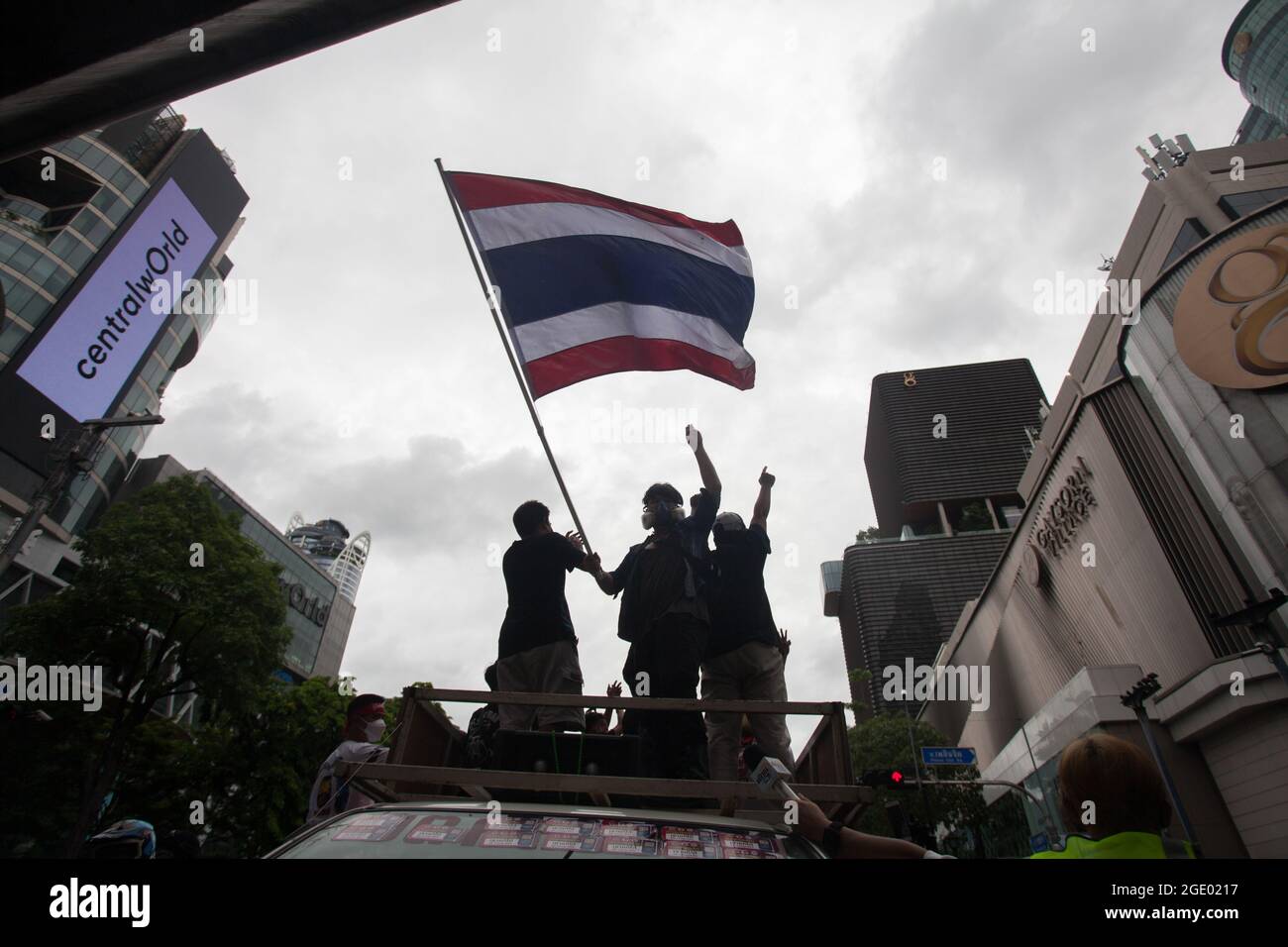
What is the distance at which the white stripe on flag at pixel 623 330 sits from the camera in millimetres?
6559

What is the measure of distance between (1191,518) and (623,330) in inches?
867

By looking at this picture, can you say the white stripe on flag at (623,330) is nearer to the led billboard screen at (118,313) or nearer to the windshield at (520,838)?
the windshield at (520,838)

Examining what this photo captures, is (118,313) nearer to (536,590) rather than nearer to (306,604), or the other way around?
(306,604)

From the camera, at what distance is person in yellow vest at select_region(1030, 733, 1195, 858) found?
204 centimetres

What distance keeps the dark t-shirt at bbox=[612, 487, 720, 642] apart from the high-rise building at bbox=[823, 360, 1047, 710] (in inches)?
2809

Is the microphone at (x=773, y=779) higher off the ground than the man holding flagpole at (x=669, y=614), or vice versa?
the man holding flagpole at (x=669, y=614)

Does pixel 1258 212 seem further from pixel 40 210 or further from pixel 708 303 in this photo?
pixel 40 210

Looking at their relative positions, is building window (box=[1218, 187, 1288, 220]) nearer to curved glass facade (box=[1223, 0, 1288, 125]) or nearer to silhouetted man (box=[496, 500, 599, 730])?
silhouetted man (box=[496, 500, 599, 730])

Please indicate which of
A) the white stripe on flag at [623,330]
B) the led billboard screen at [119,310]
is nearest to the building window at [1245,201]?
the white stripe on flag at [623,330]

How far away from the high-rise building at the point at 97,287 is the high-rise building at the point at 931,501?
219 feet

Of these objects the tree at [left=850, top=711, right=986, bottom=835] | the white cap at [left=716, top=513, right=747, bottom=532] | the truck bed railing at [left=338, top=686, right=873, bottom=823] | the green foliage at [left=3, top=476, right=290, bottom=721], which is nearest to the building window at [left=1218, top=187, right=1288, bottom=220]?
the tree at [left=850, top=711, right=986, bottom=835]

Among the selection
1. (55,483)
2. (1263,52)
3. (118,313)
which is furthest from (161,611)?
(1263,52)

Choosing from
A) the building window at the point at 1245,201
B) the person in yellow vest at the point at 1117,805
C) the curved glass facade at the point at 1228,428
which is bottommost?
the person in yellow vest at the point at 1117,805
